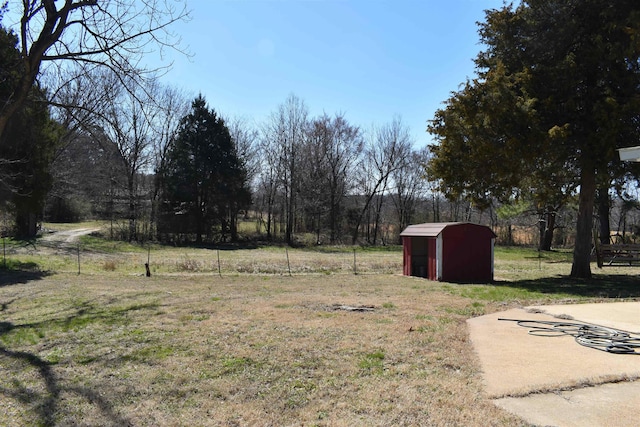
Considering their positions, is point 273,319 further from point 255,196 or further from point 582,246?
point 255,196

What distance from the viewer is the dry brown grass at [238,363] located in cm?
392

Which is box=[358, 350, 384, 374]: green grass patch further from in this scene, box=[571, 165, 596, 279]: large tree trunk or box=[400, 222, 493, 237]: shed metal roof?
box=[571, 165, 596, 279]: large tree trunk

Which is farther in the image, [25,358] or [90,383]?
[25,358]

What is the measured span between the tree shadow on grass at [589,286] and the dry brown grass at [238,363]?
437 cm

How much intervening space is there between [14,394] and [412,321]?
17.8ft

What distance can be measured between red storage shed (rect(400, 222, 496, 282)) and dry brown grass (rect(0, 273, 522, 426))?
5.65 metres

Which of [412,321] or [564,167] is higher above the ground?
[564,167]

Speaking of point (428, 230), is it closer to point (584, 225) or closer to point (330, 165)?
point (584, 225)

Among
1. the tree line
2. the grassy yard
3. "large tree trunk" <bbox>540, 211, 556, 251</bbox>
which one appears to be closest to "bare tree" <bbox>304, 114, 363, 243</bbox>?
the tree line

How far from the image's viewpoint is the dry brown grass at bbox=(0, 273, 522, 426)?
392cm

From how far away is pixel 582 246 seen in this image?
51.6ft

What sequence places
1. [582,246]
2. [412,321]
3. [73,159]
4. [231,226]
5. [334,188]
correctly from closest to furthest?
[412,321]
[582,246]
[73,159]
[231,226]
[334,188]

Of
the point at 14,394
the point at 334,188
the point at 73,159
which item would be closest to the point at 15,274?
the point at 14,394

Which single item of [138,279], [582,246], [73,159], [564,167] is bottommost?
[138,279]
